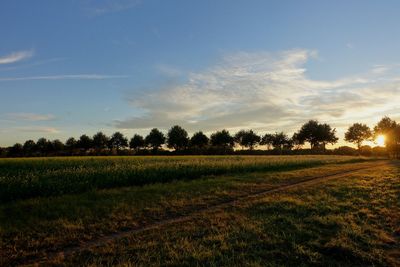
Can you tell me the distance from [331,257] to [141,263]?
5.14 metres

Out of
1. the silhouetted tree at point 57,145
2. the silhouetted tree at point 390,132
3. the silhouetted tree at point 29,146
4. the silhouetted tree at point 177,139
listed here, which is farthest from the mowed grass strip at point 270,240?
the silhouetted tree at point 29,146

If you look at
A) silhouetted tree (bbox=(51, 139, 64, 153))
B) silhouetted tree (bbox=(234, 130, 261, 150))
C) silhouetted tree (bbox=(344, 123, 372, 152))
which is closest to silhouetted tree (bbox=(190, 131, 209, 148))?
silhouetted tree (bbox=(234, 130, 261, 150))

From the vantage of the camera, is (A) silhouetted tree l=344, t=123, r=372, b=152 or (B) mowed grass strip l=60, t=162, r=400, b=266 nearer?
(B) mowed grass strip l=60, t=162, r=400, b=266

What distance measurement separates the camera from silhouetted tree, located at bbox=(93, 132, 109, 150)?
13362 centimetres

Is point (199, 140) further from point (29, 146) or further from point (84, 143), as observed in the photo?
point (29, 146)

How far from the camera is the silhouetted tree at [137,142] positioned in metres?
138

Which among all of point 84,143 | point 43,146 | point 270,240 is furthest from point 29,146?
point 270,240

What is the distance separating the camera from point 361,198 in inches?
708

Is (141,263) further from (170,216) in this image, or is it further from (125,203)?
(125,203)

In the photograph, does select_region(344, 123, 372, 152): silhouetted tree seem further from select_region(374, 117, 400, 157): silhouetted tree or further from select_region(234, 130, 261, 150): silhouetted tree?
select_region(234, 130, 261, 150): silhouetted tree

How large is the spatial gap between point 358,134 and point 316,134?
21.6 m

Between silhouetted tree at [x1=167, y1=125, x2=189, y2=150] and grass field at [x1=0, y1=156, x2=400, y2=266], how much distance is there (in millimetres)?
103846

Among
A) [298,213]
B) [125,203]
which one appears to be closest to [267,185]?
[298,213]

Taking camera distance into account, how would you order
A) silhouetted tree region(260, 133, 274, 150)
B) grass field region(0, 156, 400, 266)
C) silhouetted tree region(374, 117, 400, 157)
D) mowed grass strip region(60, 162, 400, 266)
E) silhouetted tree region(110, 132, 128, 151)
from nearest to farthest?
1. mowed grass strip region(60, 162, 400, 266)
2. grass field region(0, 156, 400, 266)
3. silhouetted tree region(374, 117, 400, 157)
4. silhouetted tree region(110, 132, 128, 151)
5. silhouetted tree region(260, 133, 274, 150)
